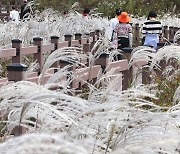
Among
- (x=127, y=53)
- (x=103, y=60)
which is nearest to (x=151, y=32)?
(x=127, y=53)

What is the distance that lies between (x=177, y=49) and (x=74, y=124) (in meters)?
2.26

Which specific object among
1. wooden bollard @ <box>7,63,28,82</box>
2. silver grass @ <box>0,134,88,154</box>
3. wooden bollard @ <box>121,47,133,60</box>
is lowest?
wooden bollard @ <box>121,47,133,60</box>

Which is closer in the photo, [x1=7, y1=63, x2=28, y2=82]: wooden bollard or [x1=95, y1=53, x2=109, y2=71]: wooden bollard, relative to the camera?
[x1=7, y1=63, x2=28, y2=82]: wooden bollard

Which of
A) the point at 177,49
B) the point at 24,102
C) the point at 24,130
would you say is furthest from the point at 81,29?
the point at 24,102

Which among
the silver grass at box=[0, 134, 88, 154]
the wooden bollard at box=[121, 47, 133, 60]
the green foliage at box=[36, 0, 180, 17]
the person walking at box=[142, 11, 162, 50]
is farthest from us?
the green foliage at box=[36, 0, 180, 17]

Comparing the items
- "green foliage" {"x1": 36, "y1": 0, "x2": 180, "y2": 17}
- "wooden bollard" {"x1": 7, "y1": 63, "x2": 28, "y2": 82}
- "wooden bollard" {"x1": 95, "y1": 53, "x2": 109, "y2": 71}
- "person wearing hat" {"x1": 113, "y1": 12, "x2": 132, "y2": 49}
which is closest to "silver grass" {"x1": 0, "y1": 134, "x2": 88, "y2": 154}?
"wooden bollard" {"x1": 7, "y1": 63, "x2": 28, "y2": 82}

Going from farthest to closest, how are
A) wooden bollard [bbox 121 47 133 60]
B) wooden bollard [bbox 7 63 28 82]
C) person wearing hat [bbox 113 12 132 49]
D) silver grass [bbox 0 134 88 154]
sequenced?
person wearing hat [bbox 113 12 132 49]
wooden bollard [bbox 121 47 133 60]
wooden bollard [bbox 7 63 28 82]
silver grass [bbox 0 134 88 154]

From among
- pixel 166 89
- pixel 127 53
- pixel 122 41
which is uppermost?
pixel 127 53

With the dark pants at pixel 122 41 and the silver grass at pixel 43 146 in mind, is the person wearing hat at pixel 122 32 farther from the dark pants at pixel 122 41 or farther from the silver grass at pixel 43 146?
the silver grass at pixel 43 146

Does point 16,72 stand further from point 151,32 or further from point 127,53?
point 151,32

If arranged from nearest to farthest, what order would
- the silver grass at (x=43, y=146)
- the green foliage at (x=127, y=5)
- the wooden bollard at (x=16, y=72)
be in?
the silver grass at (x=43, y=146) < the wooden bollard at (x=16, y=72) < the green foliage at (x=127, y=5)

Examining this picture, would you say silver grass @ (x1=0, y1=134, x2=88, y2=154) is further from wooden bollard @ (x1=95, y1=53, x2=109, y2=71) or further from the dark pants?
the dark pants

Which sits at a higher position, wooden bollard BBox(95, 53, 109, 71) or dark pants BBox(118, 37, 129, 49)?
wooden bollard BBox(95, 53, 109, 71)

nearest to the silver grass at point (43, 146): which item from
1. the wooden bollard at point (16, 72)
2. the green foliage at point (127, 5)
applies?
the wooden bollard at point (16, 72)
